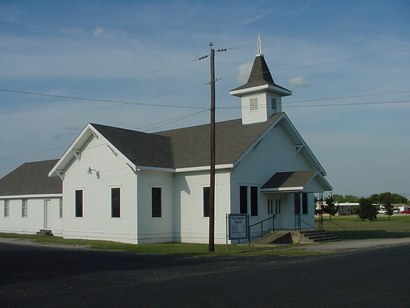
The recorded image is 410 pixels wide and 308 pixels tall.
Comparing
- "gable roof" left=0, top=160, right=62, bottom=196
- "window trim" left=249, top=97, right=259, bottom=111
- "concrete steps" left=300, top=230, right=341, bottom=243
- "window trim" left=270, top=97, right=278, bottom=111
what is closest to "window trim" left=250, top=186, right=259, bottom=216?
"concrete steps" left=300, top=230, right=341, bottom=243

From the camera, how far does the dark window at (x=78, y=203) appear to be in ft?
114

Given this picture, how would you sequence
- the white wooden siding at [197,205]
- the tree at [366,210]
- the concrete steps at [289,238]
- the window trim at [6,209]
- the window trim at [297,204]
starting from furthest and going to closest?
the tree at [366,210] → the window trim at [6,209] → the window trim at [297,204] → the white wooden siding at [197,205] → the concrete steps at [289,238]

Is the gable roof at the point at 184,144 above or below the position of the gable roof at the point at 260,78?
below

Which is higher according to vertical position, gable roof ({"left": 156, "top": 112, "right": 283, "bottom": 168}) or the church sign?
gable roof ({"left": 156, "top": 112, "right": 283, "bottom": 168})

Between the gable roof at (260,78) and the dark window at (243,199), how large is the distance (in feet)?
23.2

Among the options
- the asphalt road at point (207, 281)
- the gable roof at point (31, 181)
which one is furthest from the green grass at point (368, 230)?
the gable roof at point (31, 181)

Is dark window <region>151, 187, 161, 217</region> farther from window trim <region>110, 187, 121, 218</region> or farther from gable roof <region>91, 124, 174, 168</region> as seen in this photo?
window trim <region>110, 187, 121, 218</region>

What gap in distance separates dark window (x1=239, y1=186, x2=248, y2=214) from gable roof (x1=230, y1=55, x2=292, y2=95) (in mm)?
7082

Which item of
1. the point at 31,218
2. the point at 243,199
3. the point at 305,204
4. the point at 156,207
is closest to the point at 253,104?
the point at 243,199

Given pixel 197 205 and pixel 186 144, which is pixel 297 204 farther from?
pixel 186 144

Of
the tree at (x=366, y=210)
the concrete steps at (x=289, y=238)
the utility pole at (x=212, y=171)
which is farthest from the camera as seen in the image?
the tree at (x=366, y=210)

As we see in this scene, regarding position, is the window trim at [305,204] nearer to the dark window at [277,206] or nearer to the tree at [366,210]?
the dark window at [277,206]

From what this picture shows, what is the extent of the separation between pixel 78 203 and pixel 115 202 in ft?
13.4

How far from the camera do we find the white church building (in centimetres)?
3066
